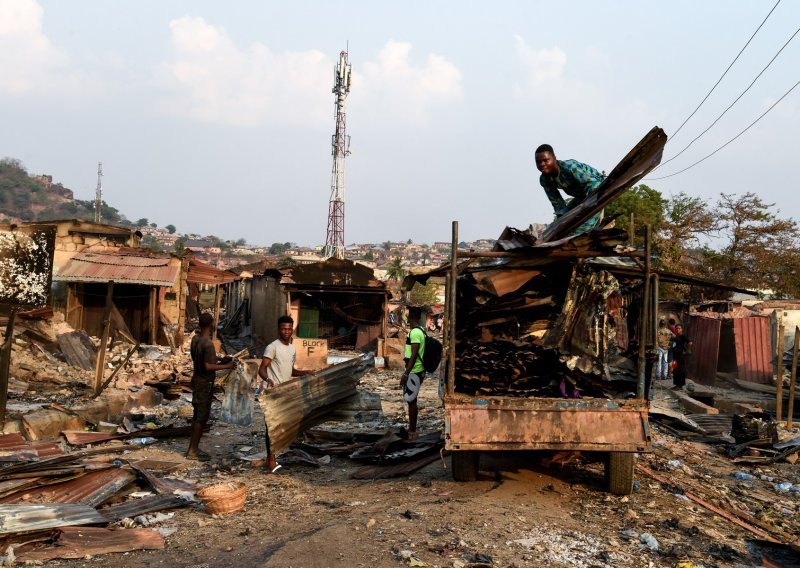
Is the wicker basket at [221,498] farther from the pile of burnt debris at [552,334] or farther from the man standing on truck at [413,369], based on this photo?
the man standing on truck at [413,369]

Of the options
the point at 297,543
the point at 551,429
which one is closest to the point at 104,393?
the point at 297,543

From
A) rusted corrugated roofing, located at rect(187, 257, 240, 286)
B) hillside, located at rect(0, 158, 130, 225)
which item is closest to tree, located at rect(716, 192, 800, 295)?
rusted corrugated roofing, located at rect(187, 257, 240, 286)

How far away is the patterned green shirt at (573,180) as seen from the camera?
22.2 feet

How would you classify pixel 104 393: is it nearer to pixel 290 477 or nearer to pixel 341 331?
pixel 290 477

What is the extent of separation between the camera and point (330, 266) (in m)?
22.0

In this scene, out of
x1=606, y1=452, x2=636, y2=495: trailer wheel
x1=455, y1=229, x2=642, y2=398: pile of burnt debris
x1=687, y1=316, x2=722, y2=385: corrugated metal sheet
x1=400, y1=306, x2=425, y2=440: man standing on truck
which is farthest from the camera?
x1=687, y1=316, x2=722, y2=385: corrugated metal sheet

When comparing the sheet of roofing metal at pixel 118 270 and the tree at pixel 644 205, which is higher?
the tree at pixel 644 205

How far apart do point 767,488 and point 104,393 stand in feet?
30.7

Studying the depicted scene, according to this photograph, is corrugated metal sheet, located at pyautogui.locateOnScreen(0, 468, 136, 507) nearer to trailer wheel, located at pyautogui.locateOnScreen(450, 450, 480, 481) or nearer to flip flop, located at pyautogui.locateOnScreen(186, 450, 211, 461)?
flip flop, located at pyautogui.locateOnScreen(186, 450, 211, 461)

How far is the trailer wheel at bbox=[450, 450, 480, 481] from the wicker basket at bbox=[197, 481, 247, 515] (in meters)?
1.99

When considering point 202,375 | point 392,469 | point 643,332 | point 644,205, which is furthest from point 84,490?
point 644,205

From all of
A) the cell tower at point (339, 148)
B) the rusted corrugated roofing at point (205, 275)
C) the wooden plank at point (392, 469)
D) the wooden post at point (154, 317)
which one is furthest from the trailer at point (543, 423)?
the cell tower at point (339, 148)

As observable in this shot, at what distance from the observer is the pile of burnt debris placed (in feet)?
19.5

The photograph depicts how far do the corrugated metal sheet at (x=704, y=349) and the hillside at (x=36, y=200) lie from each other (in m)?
93.4
